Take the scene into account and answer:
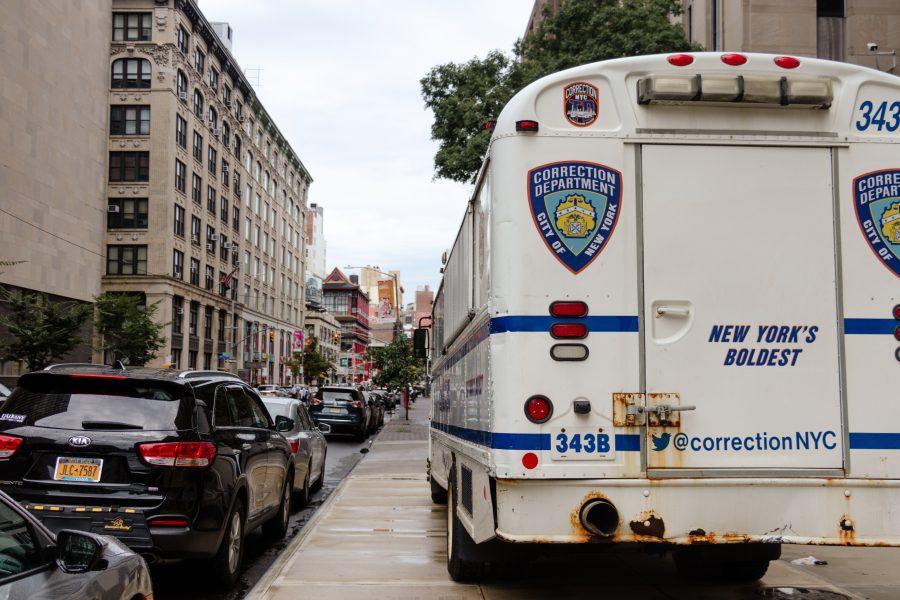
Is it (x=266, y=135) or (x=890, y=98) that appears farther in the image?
(x=266, y=135)

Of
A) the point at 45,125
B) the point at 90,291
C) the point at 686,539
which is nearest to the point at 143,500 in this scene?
the point at 686,539

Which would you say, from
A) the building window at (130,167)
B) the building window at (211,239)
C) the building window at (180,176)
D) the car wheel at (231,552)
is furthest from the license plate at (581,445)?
the building window at (211,239)

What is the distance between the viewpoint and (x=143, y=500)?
5848 millimetres

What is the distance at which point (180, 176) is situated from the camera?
56.9 m

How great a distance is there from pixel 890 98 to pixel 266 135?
78345 mm

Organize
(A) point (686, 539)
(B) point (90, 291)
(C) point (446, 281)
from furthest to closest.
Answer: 1. (B) point (90, 291)
2. (C) point (446, 281)
3. (A) point (686, 539)

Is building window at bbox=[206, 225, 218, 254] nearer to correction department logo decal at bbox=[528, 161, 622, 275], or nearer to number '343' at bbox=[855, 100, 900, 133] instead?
correction department logo decal at bbox=[528, 161, 622, 275]

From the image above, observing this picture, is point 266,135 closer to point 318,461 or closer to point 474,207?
point 318,461

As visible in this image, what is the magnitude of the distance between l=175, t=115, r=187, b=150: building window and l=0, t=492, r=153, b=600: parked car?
56086 millimetres

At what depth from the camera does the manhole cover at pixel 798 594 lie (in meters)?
6.37

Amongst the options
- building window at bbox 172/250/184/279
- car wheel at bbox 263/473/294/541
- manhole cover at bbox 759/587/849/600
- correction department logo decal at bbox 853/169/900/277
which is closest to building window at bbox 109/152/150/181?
building window at bbox 172/250/184/279

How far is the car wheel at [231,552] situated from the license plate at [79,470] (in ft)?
3.54

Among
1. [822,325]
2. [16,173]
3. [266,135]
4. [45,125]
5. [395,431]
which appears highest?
[266,135]

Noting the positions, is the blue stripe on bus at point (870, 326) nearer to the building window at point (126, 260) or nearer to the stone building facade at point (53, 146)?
the stone building facade at point (53, 146)
